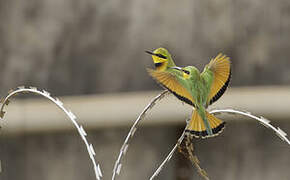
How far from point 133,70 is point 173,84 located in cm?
67

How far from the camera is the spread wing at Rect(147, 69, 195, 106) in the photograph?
420 mm

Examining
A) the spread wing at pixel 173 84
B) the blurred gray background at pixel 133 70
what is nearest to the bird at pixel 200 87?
the spread wing at pixel 173 84

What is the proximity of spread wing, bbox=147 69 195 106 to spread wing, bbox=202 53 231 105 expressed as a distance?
0.6 inches

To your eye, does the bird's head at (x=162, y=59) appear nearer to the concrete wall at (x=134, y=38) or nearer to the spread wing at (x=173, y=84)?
the spread wing at (x=173, y=84)

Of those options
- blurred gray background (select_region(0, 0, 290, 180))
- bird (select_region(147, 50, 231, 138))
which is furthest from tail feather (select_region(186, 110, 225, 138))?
blurred gray background (select_region(0, 0, 290, 180))

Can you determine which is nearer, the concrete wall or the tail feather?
the tail feather

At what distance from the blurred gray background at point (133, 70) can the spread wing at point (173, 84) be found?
620mm

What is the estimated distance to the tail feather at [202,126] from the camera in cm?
43

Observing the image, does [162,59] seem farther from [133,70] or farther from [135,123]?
[133,70]

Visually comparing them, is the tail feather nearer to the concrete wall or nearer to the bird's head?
the bird's head

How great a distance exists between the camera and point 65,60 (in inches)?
43.6

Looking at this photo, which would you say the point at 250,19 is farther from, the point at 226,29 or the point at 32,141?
the point at 32,141

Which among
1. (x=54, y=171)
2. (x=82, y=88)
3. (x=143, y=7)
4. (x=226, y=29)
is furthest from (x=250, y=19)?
(x=54, y=171)

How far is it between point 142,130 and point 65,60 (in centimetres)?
16
